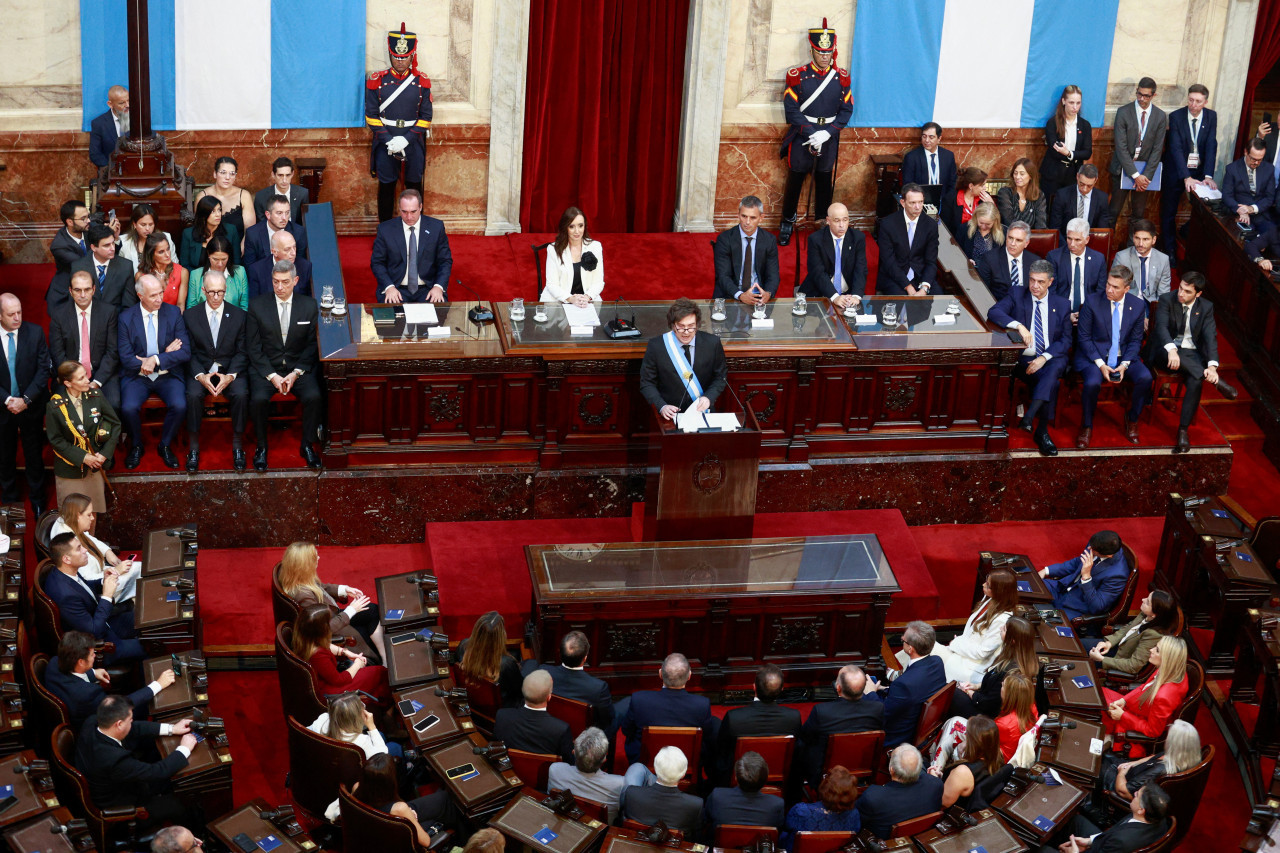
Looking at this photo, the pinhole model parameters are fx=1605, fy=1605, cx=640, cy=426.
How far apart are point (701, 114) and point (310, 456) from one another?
4.53 m

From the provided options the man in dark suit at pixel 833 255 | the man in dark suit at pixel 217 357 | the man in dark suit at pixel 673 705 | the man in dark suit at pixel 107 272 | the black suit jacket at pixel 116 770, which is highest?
the man in dark suit at pixel 833 255

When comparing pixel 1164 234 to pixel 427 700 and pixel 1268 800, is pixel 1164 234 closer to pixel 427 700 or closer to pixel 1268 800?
pixel 1268 800

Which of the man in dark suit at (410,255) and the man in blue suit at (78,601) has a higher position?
the man in dark suit at (410,255)

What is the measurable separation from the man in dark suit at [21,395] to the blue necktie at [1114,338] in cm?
648

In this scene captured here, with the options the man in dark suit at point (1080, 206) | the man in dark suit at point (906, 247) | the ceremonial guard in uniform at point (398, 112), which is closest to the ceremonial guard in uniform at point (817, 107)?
the man in dark suit at point (906, 247)

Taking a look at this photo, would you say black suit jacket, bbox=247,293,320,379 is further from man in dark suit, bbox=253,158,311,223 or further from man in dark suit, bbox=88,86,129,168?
man in dark suit, bbox=88,86,129,168

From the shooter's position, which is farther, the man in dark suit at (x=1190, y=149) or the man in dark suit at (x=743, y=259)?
the man in dark suit at (x=1190, y=149)

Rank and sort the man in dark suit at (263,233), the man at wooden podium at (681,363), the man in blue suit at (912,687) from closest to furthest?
the man in blue suit at (912,687)
the man at wooden podium at (681,363)
the man in dark suit at (263,233)

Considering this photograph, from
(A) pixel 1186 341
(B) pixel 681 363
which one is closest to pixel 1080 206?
(A) pixel 1186 341

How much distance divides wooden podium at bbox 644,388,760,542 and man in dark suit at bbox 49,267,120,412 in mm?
3149

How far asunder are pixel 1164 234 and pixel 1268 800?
21.4 feet

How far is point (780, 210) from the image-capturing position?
12867mm

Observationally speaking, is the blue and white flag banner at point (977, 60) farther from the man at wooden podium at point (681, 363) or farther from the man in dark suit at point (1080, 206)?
the man at wooden podium at point (681, 363)

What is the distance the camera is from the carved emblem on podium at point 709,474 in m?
8.77
